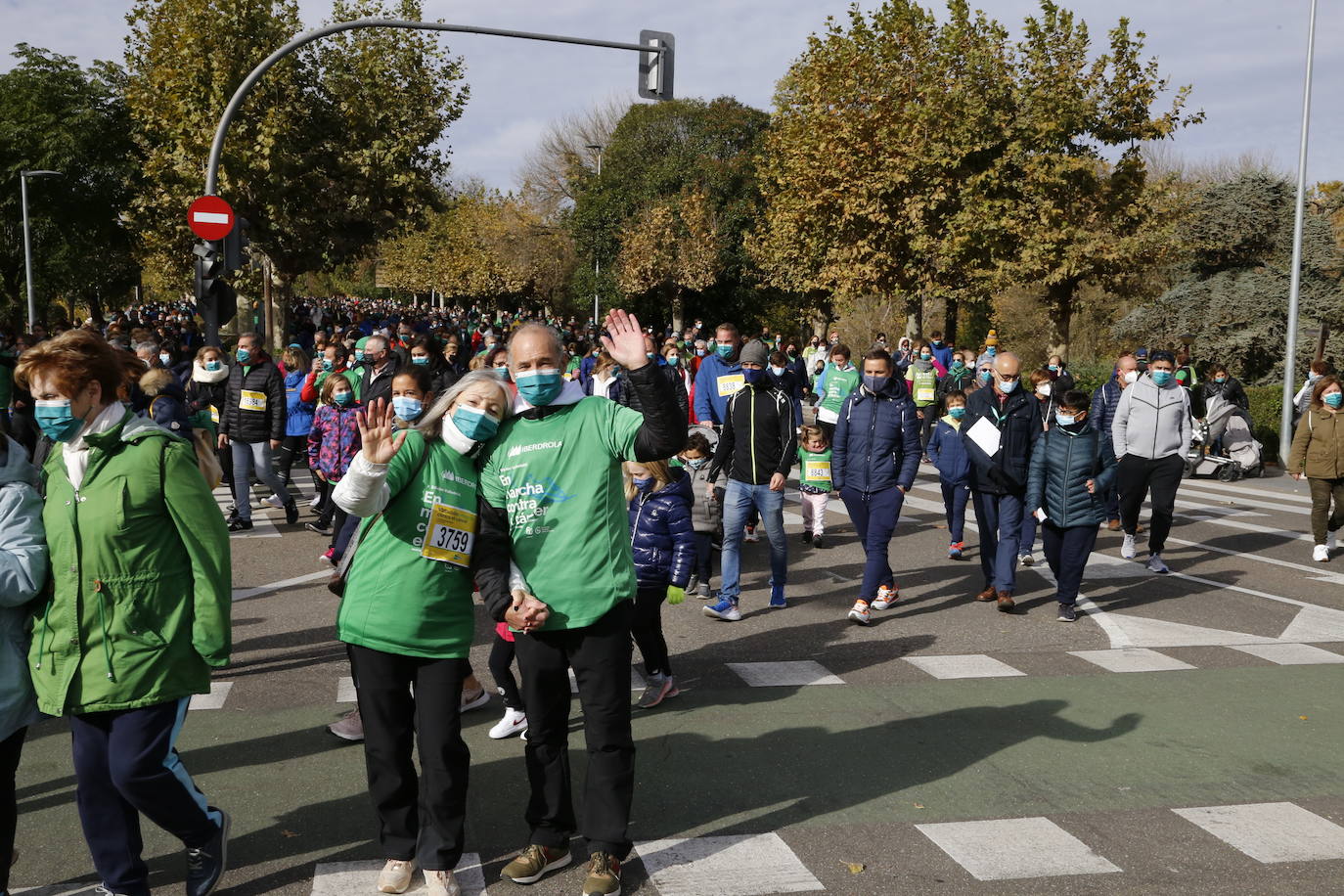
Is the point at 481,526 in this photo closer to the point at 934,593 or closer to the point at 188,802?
the point at 188,802

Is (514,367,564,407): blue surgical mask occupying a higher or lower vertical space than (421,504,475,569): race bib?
higher

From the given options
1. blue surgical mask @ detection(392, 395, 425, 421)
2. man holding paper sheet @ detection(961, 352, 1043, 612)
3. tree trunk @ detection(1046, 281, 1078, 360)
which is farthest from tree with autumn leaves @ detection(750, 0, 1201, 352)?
blue surgical mask @ detection(392, 395, 425, 421)

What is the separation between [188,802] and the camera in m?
3.78

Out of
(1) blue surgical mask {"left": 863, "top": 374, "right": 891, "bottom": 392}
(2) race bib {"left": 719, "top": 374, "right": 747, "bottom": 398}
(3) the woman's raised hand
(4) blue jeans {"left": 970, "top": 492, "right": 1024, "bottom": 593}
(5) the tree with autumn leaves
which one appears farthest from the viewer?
(5) the tree with autumn leaves

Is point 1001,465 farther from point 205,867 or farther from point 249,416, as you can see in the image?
point 249,416

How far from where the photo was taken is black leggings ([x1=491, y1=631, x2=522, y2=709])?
5723 millimetres

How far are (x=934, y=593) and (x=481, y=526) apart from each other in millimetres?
6434

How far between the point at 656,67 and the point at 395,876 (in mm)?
12182

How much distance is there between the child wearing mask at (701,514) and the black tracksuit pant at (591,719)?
4.39 m

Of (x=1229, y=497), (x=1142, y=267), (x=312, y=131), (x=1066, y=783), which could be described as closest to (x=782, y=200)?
(x=1142, y=267)

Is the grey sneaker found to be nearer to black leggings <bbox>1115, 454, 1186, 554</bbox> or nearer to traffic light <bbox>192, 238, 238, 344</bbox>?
black leggings <bbox>1115, 454, 1186, 554</bbox>

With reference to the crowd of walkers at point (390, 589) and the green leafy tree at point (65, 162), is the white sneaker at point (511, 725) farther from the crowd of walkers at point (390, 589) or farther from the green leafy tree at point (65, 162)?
the green leafy tree at point (65, 162)

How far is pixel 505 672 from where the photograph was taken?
579cm

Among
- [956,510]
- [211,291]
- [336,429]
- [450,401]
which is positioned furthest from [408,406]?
Answer: [211,291]
